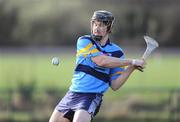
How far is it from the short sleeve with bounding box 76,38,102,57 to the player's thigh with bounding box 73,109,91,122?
60cm

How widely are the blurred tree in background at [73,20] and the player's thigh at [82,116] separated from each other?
43426 millimetres

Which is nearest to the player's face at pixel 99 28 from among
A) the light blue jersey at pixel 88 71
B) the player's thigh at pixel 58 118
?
the light blue jersey at pixel 88 71

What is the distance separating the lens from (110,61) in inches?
317

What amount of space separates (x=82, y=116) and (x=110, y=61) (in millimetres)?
642

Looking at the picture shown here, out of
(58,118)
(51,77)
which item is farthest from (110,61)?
(51,77)

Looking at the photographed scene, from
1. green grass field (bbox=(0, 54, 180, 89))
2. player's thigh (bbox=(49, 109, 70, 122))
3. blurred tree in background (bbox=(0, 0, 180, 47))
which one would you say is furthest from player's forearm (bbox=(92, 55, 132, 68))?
blurred tree in background (bbox=(0, 0, 180, 47))

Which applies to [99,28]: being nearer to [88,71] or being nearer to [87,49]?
[87,49]

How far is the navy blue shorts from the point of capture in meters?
8.13

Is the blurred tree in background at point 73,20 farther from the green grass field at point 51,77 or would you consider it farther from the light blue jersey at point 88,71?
the light blue jersey at point 88,71

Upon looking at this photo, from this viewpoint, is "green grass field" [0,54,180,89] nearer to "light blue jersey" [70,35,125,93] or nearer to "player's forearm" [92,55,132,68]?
"light blue jersey" [70,35,125,93]

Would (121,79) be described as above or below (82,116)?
above

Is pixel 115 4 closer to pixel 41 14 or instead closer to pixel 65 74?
pixel 41 14

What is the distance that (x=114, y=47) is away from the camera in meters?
8.34

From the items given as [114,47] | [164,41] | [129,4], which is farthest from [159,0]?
[114,47]
